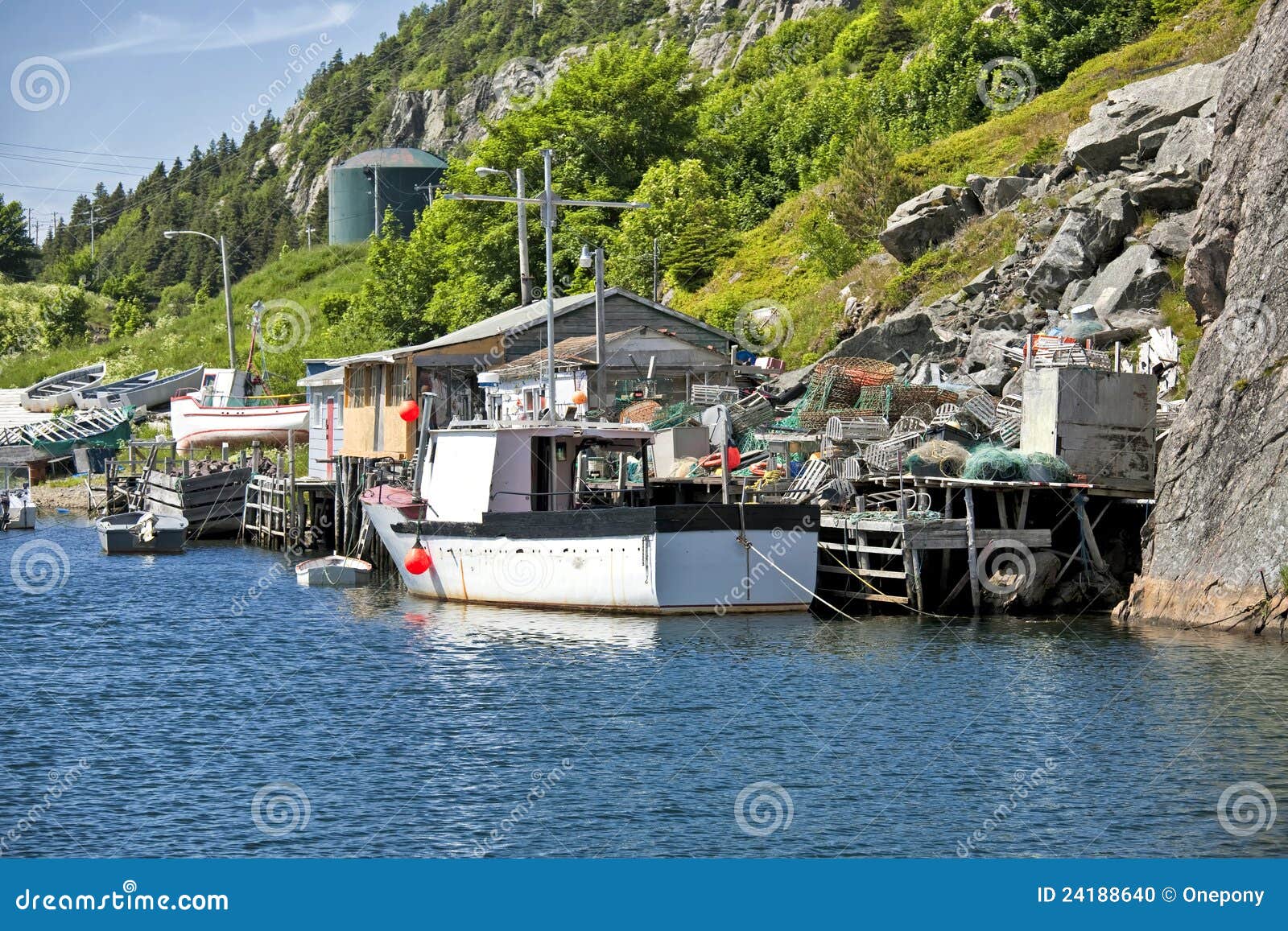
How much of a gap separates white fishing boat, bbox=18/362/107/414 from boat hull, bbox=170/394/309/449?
1051 inches

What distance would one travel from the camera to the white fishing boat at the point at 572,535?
102ft

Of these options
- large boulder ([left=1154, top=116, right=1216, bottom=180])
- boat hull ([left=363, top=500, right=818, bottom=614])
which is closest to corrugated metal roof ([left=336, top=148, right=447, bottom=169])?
large boulder ([left=1154, top=116, right=1216, bottom=180])

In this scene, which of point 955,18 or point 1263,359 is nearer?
point 1263,359

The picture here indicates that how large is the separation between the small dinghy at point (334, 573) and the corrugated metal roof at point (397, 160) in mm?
88116

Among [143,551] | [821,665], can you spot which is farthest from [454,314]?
[821,665]

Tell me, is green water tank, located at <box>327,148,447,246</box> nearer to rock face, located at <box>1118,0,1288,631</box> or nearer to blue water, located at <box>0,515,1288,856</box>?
rock face, located at <box>1118,0,1288,631</box>

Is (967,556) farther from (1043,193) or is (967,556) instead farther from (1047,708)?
(1043,193)

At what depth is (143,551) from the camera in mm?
53562

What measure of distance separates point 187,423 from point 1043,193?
134 ft

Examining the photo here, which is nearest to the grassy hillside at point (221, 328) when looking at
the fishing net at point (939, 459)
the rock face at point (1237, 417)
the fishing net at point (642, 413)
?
the fishing net at point (642, 413)

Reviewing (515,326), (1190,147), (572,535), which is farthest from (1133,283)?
(515,326)

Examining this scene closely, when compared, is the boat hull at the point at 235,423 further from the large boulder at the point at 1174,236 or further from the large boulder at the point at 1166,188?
the large boulder at the point at 1174,236

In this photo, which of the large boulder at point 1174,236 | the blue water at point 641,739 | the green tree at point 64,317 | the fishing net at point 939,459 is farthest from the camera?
the green tree at point 64,317

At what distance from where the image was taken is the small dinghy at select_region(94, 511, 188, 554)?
5316 centimetres
